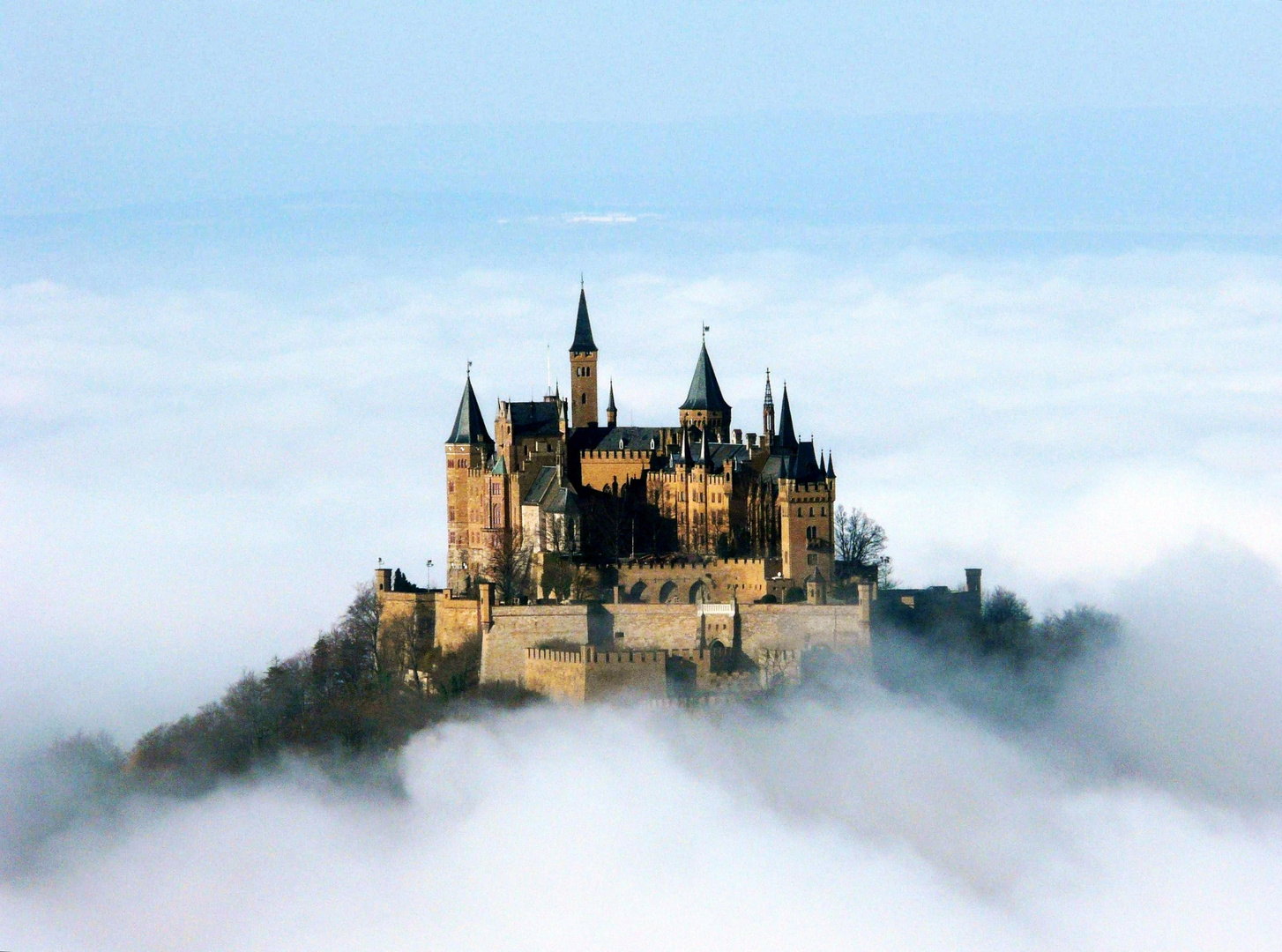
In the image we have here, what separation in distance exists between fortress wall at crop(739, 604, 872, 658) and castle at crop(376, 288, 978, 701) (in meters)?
0.03

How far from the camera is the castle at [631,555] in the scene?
65.8m

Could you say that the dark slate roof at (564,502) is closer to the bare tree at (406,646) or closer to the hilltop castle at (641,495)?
the hilltop castle at (641,495)

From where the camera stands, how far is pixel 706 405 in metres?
72.1

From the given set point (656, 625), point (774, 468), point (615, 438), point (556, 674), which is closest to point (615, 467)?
point (615, 438)

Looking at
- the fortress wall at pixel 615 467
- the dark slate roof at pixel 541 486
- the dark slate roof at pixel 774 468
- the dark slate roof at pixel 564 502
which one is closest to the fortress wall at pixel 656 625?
the dark slate roof at pixel 564 502

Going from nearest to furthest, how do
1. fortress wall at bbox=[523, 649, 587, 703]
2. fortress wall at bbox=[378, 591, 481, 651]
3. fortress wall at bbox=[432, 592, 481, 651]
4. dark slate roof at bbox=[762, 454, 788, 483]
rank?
fortress wall at bbox=[523, 649, 587, 703] < fortress wall at bbox=[432, 592, 481, 651] < fortress wall at bbox=[378, 591, 481, 651] < dark slate roof at bbox=[762, 454, 788, 483]

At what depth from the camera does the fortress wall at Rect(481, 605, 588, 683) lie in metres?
66.2

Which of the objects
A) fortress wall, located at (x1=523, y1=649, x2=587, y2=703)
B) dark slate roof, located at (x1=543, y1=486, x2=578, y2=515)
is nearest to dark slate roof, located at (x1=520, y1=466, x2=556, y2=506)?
dark slate roof, located at (x1=543, y1=486, x2=578, y2=515)

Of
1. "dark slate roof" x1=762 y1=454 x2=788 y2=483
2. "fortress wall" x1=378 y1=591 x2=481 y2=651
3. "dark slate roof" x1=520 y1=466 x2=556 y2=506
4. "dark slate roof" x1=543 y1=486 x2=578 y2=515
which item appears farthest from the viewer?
"dark slate roof" x1=520 y1=466 x2=556 y2=506

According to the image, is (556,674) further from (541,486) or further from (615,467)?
(615,467)

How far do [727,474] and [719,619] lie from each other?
447cm

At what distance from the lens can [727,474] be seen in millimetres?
69312

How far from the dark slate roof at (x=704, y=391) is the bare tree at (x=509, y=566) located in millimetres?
5376

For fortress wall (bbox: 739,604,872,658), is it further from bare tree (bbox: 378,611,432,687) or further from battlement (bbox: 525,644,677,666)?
bare tree (bbox: 378,611,432,687)
